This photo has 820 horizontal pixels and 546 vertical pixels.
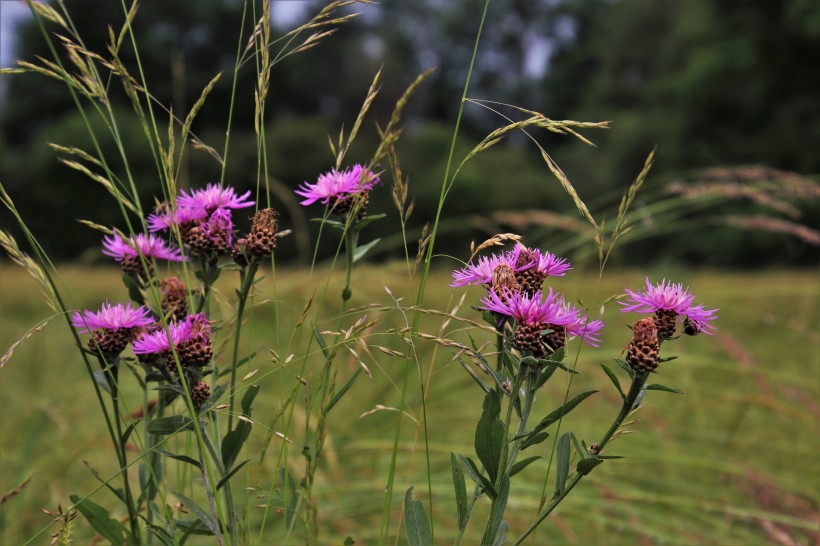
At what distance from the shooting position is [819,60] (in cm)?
1387

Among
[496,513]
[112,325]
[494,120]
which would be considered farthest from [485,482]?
[494,120]

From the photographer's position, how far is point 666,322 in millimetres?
649

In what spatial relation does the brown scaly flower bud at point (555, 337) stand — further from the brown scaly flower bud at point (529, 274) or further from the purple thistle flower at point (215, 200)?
the purple thistle flower at point (215, 200)

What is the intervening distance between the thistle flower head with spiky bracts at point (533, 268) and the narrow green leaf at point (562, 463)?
0.13 meters

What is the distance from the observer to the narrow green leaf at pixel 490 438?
62 centimetres

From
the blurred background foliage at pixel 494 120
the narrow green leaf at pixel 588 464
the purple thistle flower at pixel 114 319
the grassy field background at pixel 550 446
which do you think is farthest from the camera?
the blurred background foliage at pixel 494 120

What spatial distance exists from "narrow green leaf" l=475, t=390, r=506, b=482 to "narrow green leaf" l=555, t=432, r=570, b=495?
2.3 inches

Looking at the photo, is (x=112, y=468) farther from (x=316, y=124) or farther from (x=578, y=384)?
(x=316, y=124)

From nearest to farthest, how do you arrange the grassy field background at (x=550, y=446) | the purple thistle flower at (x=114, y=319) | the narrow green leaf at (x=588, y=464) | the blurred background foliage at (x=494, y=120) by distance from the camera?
the narrow green leaf at (x=588, y=464)
the purple thistle flower at (x=114, y=319)
the grassy field background at (x=550, y=446)
the blurred background foliage at (x=494, y=120)

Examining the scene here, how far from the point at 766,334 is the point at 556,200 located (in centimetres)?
1254

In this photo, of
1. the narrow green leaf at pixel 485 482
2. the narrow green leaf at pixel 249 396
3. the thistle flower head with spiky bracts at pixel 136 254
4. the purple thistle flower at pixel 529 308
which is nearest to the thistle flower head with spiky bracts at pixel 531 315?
the purple thistle flower at pixel 529 308

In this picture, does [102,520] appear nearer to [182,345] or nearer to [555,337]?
[182,345]

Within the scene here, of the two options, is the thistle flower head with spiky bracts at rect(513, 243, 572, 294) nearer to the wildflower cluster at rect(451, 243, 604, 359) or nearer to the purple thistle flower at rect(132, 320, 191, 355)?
the wildflower cluster at rect(451, 243, 604, 359)

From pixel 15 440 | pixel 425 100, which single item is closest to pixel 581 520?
pixel 15 440
